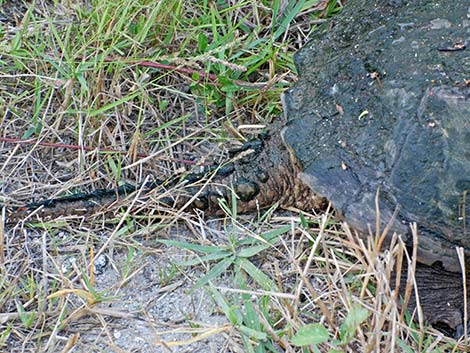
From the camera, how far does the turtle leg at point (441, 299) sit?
2.16 m

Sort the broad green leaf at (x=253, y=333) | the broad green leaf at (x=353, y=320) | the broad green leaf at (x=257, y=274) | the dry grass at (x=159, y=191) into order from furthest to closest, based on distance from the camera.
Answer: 1. the broad green leaf at (x=257, y=274)
2. the dry grass at (x=159, y=191)
3. the broad green leaf at (x=253, y=333)
4. the broad green leaf at (x=353, y=320)

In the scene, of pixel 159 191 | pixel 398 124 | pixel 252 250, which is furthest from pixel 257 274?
pixel 398 124

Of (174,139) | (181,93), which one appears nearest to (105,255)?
(174,139)

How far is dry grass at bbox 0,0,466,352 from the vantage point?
6.95 ft

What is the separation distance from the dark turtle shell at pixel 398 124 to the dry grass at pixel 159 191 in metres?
0.14

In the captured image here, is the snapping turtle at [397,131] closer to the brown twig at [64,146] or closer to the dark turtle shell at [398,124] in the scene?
the dark turtle shell at [398,124]

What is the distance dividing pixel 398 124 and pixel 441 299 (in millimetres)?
584

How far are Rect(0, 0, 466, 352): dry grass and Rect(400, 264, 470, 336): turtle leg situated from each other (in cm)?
8

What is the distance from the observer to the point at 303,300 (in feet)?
7.47

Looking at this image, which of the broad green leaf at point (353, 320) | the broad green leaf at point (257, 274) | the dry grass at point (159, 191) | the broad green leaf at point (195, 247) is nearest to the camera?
the broad green leaf at point (353, 320)

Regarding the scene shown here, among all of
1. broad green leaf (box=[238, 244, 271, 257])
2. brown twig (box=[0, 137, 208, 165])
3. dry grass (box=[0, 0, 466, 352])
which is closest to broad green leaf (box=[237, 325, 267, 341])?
dry grass (box=[0, 0, 466, 352])

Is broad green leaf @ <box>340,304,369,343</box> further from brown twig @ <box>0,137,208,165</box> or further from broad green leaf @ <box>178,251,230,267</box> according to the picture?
brown twig @ <box>0,137,208,165</box>

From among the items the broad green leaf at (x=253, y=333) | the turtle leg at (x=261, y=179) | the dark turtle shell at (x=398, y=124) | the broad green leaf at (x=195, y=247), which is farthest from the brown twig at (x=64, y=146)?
the broad green leaf at (x=253, y=333)

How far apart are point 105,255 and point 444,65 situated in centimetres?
127
